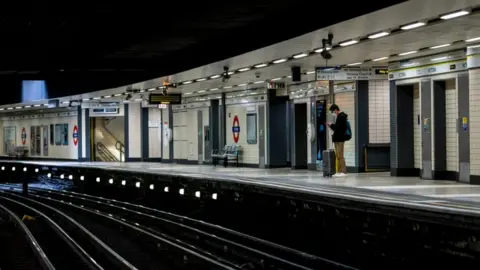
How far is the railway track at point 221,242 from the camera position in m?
12.9

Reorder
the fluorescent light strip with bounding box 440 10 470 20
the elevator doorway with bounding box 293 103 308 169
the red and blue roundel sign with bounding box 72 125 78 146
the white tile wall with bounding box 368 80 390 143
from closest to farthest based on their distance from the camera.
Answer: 1. the fluorescent light strip with bounding box 440 10 470 20
2. the white tile wall with bounding box 368 80 390 143
3. the elevator doorway with bounding box 293 103 308 169
4. the red and blue roundel sign with bounding box 72 125 78 146

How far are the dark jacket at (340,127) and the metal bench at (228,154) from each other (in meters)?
11.9

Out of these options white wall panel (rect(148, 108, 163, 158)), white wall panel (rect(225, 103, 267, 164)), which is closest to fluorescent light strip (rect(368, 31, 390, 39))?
white wall panel (rect(225, 103, 267, 164))

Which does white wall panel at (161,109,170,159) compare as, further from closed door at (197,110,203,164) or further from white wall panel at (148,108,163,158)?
closed door at (197,110,203,164)

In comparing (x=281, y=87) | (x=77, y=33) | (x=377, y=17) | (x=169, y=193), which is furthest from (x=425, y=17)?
(x=281, y=87)

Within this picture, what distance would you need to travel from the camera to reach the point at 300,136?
28562mm

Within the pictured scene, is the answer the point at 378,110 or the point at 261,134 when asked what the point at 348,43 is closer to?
the point at 378,110

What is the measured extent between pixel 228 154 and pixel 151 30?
12.5 m

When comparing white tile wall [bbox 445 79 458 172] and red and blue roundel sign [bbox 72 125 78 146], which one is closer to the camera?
white tile wall [bbox 445 79 458 172]

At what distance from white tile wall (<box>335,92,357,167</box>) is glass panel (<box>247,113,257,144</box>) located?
6509 millimetres

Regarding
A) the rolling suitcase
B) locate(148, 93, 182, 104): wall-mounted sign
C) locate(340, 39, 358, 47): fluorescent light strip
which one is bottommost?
the rolling suitcase

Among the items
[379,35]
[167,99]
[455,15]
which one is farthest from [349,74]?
[167,99]

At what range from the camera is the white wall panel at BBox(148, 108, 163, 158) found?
40.7m

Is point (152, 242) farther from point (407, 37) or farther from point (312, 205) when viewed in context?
point (407, 37)
